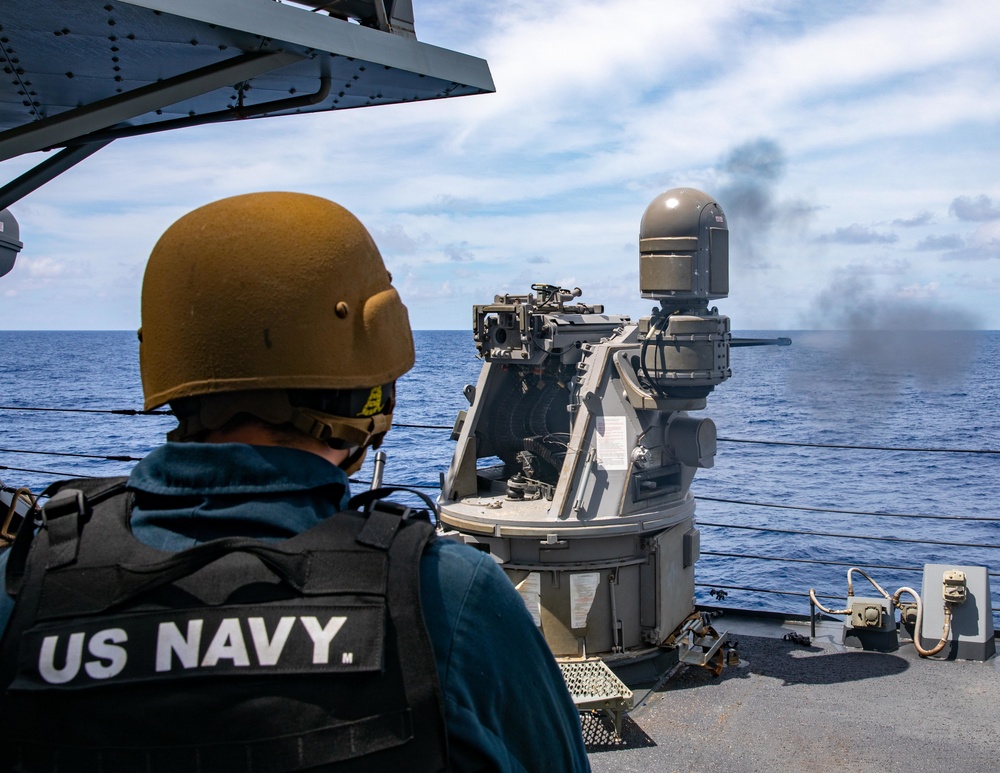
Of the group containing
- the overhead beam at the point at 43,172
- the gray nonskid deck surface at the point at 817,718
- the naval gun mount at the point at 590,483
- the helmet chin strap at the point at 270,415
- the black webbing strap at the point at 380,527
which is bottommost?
the gray nonskid deck surface at the point at 817,718

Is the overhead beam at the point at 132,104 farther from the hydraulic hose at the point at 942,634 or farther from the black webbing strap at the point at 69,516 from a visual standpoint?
the hydraulic hose at the point at 942,634

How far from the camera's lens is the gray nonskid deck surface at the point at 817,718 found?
5973mm

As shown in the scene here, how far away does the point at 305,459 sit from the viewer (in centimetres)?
150

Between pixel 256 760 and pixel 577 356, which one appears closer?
pixel 256 760

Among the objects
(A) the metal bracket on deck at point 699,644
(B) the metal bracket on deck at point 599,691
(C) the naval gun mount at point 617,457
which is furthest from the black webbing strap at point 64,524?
(A) the metal bracket on deck at point 699,644

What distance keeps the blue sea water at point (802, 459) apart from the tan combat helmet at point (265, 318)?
15.6 feet

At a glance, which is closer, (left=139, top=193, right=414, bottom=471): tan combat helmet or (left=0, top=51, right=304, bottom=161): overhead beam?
(left=139, top=193, right=414, bottom=471): tan combat helmet

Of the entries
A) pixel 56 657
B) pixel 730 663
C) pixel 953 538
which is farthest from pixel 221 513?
pixel 953 538

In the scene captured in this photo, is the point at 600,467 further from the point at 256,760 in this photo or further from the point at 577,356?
the point at 256,760

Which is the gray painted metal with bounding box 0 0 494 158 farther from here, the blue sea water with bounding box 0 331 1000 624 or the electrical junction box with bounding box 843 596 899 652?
the electrical junction box with bounding box 843 596 899 652

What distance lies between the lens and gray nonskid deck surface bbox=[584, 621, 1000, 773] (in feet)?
19.6

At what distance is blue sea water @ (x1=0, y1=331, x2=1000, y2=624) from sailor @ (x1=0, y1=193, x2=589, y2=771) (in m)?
4.79

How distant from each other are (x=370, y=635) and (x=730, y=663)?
6.65 m

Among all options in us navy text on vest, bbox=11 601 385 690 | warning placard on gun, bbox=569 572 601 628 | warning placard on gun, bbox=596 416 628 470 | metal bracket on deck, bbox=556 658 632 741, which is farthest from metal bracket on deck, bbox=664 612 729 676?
us navy text on vest, bbox=11 601 385 690
